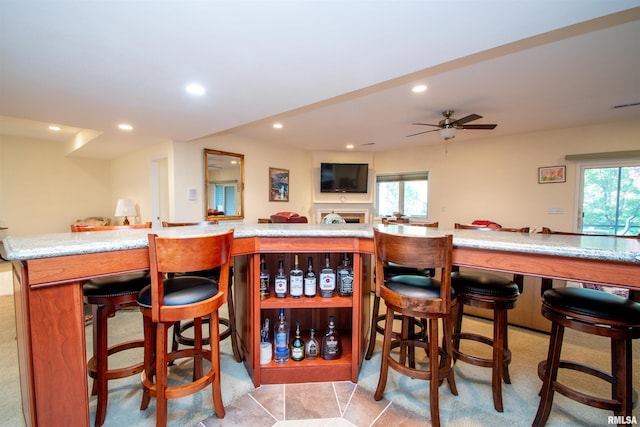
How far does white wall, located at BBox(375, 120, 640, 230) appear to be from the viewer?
4523 mm

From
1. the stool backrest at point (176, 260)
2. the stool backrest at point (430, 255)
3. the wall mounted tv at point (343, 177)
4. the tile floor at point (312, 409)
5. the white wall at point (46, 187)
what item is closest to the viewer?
the stool backrest at point (176, 260)

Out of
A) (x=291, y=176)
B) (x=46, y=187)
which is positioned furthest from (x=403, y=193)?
(x=46, y=187)

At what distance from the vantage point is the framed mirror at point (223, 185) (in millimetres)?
4840

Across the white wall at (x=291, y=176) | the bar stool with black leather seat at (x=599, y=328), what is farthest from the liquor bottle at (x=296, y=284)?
the white wall at (x=291, y=176)

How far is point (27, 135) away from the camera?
5395mm

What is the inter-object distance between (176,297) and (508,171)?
590 cm

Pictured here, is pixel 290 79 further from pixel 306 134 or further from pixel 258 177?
pixel 258 177

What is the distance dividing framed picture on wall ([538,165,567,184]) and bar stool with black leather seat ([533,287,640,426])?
444 centimetres

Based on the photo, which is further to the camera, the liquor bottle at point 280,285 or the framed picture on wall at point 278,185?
the framed picture on wall at point 278,185

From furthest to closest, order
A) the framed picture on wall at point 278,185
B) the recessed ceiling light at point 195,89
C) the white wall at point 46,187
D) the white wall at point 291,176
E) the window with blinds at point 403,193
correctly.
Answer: the window with blinds at point 403,193 < the framed picture on wall at point 278,185 < the white wall at point 46,187 < the white wall at point 291,176 < the recessed ceiling light at point 195,89

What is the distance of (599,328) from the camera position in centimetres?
118

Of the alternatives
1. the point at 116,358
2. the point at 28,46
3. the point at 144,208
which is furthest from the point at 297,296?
the point at 144,208

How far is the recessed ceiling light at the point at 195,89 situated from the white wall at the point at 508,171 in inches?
193

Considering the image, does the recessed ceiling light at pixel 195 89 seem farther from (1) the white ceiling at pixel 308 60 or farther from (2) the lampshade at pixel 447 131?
(2) the lampshade at pixel 447 131
